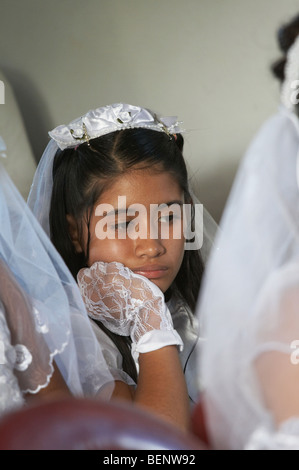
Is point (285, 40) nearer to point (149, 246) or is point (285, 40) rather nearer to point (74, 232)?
point (149, 246)

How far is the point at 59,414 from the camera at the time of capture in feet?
2.14

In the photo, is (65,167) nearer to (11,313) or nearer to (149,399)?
(11,313)

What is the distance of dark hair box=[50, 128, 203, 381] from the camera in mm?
1518

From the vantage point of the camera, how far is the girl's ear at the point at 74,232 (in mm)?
1563

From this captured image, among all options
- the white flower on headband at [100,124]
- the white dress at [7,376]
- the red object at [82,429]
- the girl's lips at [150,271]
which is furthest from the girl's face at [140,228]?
the red object at [82,429]

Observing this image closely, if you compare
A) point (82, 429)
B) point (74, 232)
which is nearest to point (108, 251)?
point (74, 232)

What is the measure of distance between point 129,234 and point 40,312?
14.8 inches

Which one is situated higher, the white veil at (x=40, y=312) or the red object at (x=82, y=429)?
the red object at (x=82, y=429)

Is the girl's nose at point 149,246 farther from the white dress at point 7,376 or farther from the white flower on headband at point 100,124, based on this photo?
the white dress at point 7,376

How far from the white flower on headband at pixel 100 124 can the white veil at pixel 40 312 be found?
355mm

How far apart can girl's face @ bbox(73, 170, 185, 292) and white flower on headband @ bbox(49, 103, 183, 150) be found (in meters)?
0.16

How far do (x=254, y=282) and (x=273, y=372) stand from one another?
0.37 ft

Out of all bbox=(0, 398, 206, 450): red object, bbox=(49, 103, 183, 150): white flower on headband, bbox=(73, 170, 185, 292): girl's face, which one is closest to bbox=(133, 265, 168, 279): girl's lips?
bbox=(73, 170, 185, 292): girl's face
